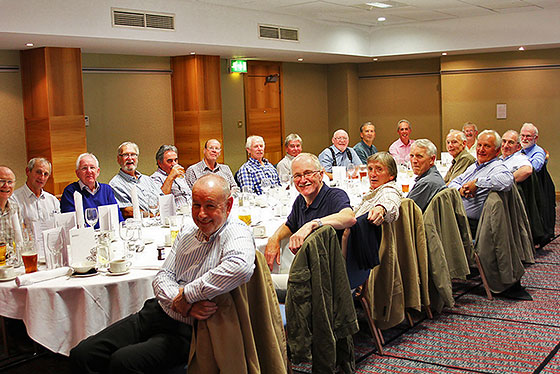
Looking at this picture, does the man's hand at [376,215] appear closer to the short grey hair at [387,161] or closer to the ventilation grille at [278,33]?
the short grey hair at [387,161]

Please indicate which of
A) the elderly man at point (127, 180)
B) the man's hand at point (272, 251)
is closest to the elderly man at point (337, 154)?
the elderly man at point (127, 180)

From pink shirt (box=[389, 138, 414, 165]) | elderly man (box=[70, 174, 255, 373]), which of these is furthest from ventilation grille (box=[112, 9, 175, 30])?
elderly man (box=[70, 174, 255, 373])

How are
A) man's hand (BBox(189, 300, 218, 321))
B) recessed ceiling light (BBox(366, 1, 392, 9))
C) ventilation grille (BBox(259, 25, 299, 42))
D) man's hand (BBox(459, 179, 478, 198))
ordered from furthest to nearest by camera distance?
ventilation grille (BBox(259, 25, 299, 42)), recessed ceiling light (BBox(366, 1, 392, 9)), man's hand (BBox(459, 179, 478, 198)), man's hand (BBox(189, 300, 218, 321))

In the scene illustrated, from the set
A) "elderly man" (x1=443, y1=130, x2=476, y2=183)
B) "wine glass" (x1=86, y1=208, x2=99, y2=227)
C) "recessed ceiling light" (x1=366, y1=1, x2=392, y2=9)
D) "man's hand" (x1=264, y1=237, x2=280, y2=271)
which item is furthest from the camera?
"recessed ceiling light" (x1=366, y1=1, x2=392, y2=9)

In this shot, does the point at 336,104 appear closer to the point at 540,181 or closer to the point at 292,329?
the point at 540,181

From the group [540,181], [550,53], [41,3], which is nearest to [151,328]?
[41,3]

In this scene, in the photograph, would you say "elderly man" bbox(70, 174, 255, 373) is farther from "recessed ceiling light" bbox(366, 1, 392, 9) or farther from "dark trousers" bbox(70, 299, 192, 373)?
"recessed ceiling light" bbox(366, 1, 392, 9)

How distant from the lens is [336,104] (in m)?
12.9

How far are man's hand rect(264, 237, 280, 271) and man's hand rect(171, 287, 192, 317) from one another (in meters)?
1.12

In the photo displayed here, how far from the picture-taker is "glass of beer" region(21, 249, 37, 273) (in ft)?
11.8

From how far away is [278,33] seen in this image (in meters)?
9.38

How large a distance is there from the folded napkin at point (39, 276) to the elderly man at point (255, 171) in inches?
151

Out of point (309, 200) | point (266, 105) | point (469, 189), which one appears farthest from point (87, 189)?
point (266, 105)

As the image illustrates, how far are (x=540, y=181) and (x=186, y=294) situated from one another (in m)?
5.33
